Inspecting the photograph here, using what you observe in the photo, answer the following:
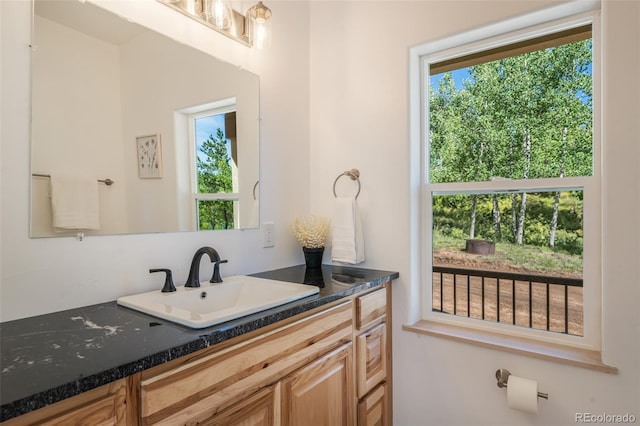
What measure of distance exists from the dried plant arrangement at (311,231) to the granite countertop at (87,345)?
65cm

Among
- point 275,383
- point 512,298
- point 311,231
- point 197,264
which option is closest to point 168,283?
point 197,264

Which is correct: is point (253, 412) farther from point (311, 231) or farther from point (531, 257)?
point (531, 257)

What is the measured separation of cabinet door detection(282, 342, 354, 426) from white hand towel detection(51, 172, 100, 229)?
82cm

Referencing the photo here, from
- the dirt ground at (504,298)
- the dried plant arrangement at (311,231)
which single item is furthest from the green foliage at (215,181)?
the dirt ground at (504,298)

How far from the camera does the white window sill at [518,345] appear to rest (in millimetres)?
1431

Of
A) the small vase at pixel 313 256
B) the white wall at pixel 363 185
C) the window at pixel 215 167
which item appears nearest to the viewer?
the white wall at pixel 363 185

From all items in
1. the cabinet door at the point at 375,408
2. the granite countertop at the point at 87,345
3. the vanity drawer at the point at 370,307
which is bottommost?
the cabinet door at the point at 375,408

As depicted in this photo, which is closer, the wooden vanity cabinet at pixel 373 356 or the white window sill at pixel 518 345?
the white window sill at pixel 518 345

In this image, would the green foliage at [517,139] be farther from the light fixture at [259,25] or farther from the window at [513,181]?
the light fixture at [259,25]

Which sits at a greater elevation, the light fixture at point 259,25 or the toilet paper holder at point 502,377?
the light fixture at point 259,25

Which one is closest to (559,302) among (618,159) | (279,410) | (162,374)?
(618,159)

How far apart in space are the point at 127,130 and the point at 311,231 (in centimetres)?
97

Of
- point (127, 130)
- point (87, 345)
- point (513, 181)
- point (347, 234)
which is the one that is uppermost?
point (127, 130)

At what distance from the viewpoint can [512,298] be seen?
1717 mm
